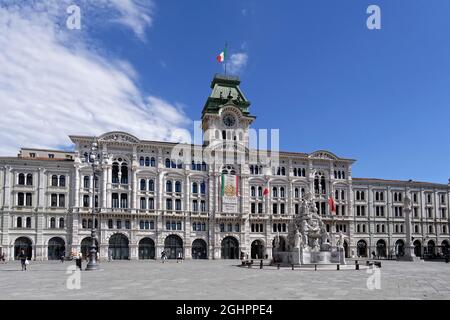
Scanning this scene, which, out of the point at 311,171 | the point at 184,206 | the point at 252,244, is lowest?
the point at 252,244

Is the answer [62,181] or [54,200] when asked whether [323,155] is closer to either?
[62,181]

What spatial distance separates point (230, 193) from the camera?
70.9 metres

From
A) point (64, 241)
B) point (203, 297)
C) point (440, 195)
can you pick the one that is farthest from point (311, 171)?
point (203, 297)

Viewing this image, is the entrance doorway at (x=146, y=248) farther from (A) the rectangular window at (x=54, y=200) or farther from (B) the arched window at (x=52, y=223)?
(A) the rectangular window at (x=54, y=200)

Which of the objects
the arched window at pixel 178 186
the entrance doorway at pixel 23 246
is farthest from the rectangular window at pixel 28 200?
the arched window at pixel 178 186

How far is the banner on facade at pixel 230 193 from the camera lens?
70438 millimetres

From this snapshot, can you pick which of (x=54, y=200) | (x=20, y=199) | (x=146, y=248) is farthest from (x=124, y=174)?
(x=20, y=199)

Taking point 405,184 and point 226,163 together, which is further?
point 405,184

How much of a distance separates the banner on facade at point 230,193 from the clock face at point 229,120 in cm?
895

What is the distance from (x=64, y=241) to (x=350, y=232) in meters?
46.7

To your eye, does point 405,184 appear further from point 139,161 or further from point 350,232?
point 139,161

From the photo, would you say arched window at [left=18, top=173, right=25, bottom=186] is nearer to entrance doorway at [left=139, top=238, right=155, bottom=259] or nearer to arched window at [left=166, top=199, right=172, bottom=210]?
entrance doorway at [left=139, top=238, right=155, bottom=259]

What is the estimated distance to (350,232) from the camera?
7694 centimetres
